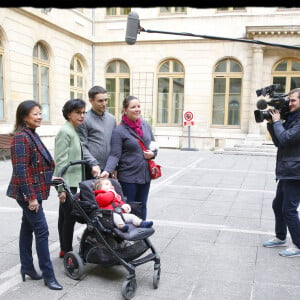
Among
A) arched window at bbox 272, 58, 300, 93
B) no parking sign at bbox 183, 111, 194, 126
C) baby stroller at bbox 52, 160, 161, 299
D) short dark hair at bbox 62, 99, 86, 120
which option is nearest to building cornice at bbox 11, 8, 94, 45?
no parking sign at bbox 183, 111, 194, 126

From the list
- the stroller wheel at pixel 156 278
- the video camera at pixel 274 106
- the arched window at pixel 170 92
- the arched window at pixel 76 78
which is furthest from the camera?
the arched window at pixel 170 92

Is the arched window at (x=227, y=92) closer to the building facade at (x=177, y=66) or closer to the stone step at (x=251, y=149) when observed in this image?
the building facade at (x=177, y=66)

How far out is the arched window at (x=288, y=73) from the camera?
16141 mm

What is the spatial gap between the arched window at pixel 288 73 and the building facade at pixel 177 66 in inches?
1.8

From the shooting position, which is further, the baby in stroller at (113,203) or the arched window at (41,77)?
the arched window at (41,77)

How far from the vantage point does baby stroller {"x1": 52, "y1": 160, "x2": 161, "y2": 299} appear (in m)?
3.07

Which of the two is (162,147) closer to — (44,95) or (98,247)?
(44,95)

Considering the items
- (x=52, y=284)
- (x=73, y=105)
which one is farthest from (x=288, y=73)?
(x=52, y=284)

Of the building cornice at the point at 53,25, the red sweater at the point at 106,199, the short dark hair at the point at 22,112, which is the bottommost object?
the red sweater at the point at 106,199

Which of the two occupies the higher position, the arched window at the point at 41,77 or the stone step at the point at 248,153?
the arched window at the point at 41,77

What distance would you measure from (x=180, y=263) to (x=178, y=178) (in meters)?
5.33

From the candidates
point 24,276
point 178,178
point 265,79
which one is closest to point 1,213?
point 24,276

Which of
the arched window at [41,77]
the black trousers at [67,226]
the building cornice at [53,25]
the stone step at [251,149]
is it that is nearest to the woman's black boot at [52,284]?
the black trousers at [67,226]

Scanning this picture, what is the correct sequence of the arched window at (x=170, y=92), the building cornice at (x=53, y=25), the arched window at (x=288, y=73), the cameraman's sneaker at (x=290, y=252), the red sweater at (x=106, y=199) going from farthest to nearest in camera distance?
the arched window at (x=170, y=92) → the arched window at (x=288, y=73) → the building cornice at (x=53, y=25) → the cameraman's sneaker at (x=290, y=252) → the red sweater at (x=106, y=199)
